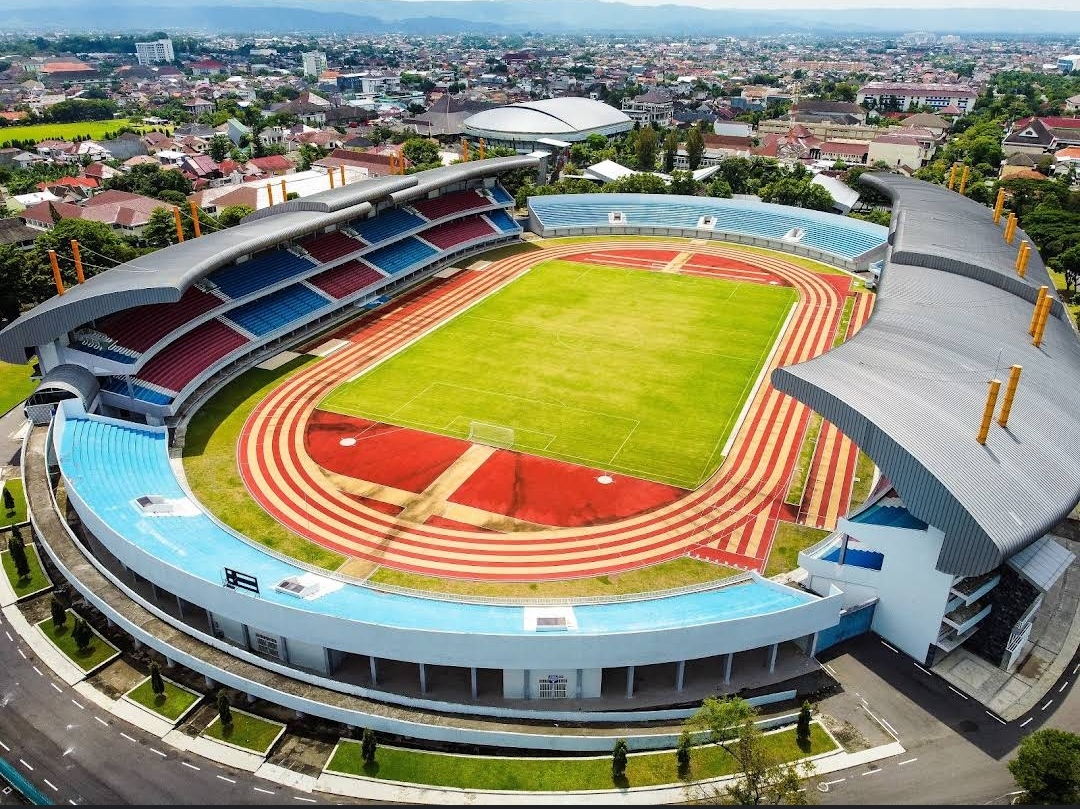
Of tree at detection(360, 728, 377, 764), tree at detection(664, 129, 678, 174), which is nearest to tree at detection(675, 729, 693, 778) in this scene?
tree at detection(360, 728, 377, 764)

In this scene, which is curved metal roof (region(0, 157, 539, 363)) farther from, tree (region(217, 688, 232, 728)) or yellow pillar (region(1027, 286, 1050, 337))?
yellow pillar (region(1027, 286, 1050, 337))

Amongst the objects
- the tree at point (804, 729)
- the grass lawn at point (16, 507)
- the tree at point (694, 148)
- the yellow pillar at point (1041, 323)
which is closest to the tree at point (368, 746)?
the tree at point (804, 729)

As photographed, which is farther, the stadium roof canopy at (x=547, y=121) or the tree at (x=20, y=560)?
the stadium roof canopy at (x=547, y=121)

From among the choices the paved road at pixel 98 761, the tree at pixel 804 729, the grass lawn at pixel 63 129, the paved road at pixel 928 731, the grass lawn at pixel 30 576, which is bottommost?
the grass lawn at pixel 30 576

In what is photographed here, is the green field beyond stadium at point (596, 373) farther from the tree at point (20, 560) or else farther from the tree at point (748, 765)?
the tree at point (20, 560)

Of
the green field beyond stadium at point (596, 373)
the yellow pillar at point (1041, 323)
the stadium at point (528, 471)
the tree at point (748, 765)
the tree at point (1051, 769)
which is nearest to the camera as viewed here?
the tree at point (1051, 769)

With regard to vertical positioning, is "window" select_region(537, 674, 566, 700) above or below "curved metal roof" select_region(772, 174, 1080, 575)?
below

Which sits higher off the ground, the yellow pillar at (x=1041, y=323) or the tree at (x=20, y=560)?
the yellow pillar at (x=1041, y=323)
